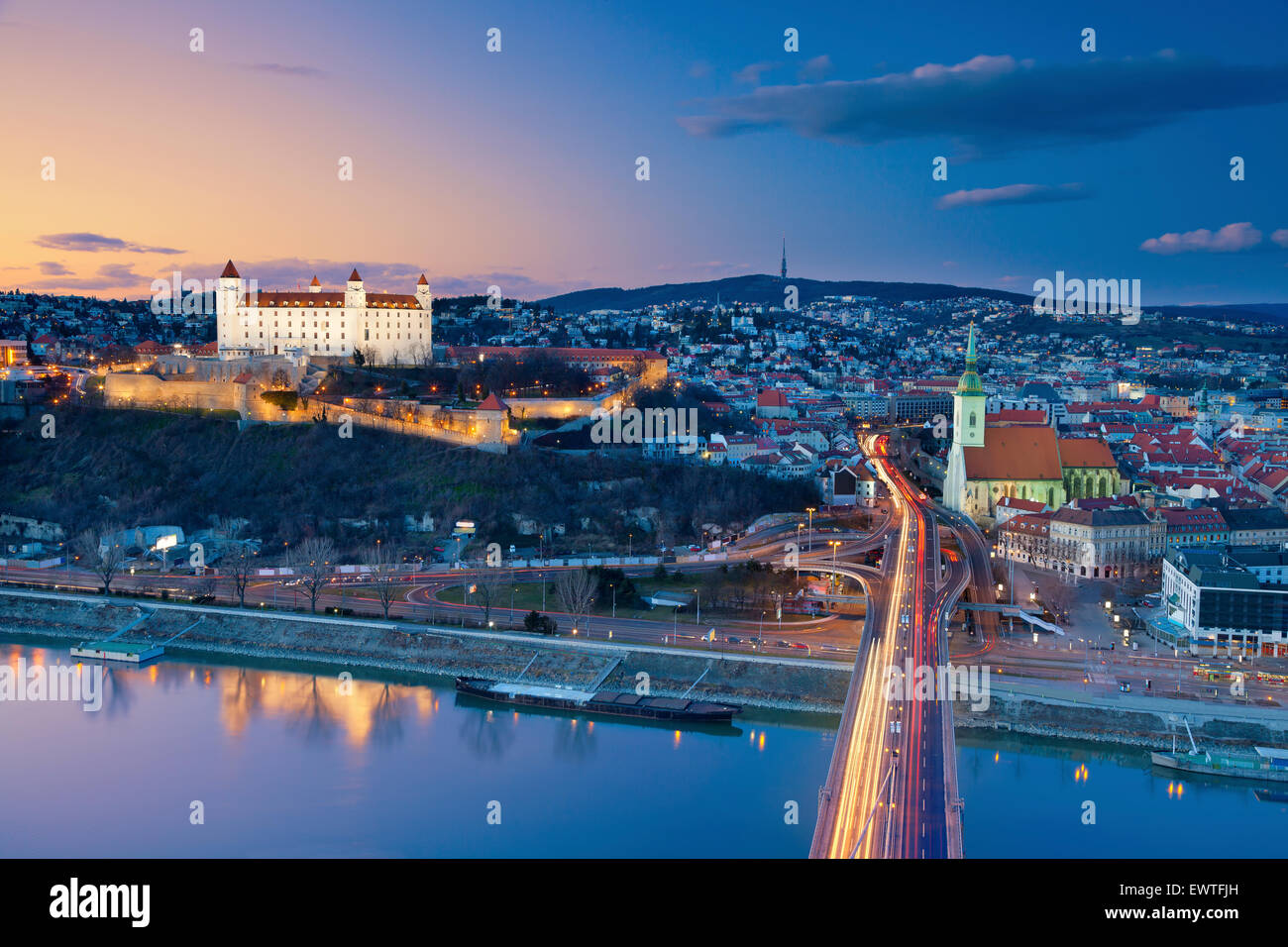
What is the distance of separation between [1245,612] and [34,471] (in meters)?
21.0

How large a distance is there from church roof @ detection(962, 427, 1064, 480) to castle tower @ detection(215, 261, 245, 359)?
1663 cm

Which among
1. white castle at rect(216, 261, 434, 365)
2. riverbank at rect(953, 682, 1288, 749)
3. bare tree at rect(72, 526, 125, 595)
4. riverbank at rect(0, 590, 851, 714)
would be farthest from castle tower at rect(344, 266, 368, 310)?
riverbank at rect(953, 682, 1288, 749)

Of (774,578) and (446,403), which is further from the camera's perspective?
(446,403)

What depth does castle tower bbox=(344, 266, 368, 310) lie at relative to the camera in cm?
2570

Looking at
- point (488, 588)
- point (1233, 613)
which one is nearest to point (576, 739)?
point (488, 588)

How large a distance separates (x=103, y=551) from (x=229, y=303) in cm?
924

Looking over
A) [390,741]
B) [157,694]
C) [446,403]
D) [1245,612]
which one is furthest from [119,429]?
[1245,612]

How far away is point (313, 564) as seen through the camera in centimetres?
1686

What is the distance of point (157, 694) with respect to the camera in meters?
13.6

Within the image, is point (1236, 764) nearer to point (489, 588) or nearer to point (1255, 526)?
point (1255, 526)

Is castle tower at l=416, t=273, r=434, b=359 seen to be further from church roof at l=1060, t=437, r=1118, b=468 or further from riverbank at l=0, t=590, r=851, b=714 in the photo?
church roof at l=1060, t=437, r=1118, b=468

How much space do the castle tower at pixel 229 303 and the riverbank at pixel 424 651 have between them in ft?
33.6

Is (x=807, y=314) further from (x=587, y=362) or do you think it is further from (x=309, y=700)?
(x=309, y=700)

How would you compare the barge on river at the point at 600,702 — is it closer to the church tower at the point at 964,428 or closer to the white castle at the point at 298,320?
the church tower at the point at 964,428
